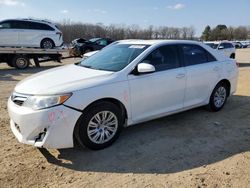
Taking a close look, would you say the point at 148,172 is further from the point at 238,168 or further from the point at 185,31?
the point at 185,31

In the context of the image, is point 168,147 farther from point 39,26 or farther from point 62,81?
point 39,26

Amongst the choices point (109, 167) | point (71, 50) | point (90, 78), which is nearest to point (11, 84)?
point (90, 78)

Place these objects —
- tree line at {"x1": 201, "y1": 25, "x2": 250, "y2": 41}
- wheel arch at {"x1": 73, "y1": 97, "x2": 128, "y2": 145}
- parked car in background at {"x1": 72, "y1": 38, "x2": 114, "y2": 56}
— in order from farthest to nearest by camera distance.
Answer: tree line at {"x1": 201, "y1": 25, "x2": 250, "y2": 41}
parked car in background at {"x1": 72, "y1": 38, "x2": 114, "y2": 56}
wheel arch at {"x1": 73, "y1": 97, "x2": 128, "y2": 145}

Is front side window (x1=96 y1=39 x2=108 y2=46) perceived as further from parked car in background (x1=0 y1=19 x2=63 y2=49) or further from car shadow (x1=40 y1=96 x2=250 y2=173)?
car shadow (x1=40 y1=96 x2=250 y2=173)

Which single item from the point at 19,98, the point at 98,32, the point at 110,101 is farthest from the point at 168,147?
the point at 98,32

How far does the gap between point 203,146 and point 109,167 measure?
1.58m

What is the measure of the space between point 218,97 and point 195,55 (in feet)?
3.91

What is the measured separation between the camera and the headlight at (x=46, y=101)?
3891 millimetres

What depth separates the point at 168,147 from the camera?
457cm

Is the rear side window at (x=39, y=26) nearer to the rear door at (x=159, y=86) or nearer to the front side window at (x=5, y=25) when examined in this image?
the front side window at (x=5, y=25)

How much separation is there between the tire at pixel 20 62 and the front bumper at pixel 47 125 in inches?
481

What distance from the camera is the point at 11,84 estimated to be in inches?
403

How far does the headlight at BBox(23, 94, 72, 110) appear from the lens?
389cm

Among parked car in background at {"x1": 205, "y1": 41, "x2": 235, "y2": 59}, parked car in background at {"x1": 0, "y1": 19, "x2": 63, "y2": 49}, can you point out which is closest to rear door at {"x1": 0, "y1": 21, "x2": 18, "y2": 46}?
parked car in background at {"x1": 0, "y1": 19, "x2": 63, "y2": 49}
